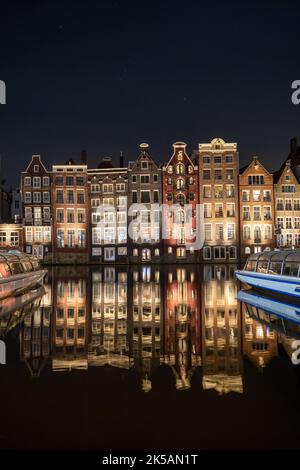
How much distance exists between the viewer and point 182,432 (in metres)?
5.41

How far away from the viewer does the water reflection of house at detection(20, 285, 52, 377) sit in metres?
Answer: 9.04

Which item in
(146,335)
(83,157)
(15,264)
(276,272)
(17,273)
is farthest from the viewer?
(83,157)

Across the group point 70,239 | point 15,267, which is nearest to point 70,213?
point 70,239

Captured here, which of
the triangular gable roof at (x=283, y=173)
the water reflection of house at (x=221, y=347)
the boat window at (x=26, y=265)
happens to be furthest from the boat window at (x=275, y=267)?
the triangular gable roof at (x=283, y=173)

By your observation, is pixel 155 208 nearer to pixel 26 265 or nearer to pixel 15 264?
pixel 26 265

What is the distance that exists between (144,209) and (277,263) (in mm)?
46555

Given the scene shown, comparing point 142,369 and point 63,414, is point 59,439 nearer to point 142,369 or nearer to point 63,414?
point 63,414

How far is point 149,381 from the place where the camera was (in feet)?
24.9

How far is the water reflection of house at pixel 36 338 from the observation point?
9.04 meters

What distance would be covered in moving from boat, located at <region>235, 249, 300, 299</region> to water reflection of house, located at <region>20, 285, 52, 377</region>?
9446 mm

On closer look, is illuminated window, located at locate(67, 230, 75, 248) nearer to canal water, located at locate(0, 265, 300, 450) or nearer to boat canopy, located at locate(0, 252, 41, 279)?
boat canopy, located at locate(0, 252, 41, 279)

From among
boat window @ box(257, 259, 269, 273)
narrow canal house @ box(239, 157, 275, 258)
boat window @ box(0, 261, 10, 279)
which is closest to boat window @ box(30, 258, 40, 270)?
boat window @ box(0, 261, 10, 279)
